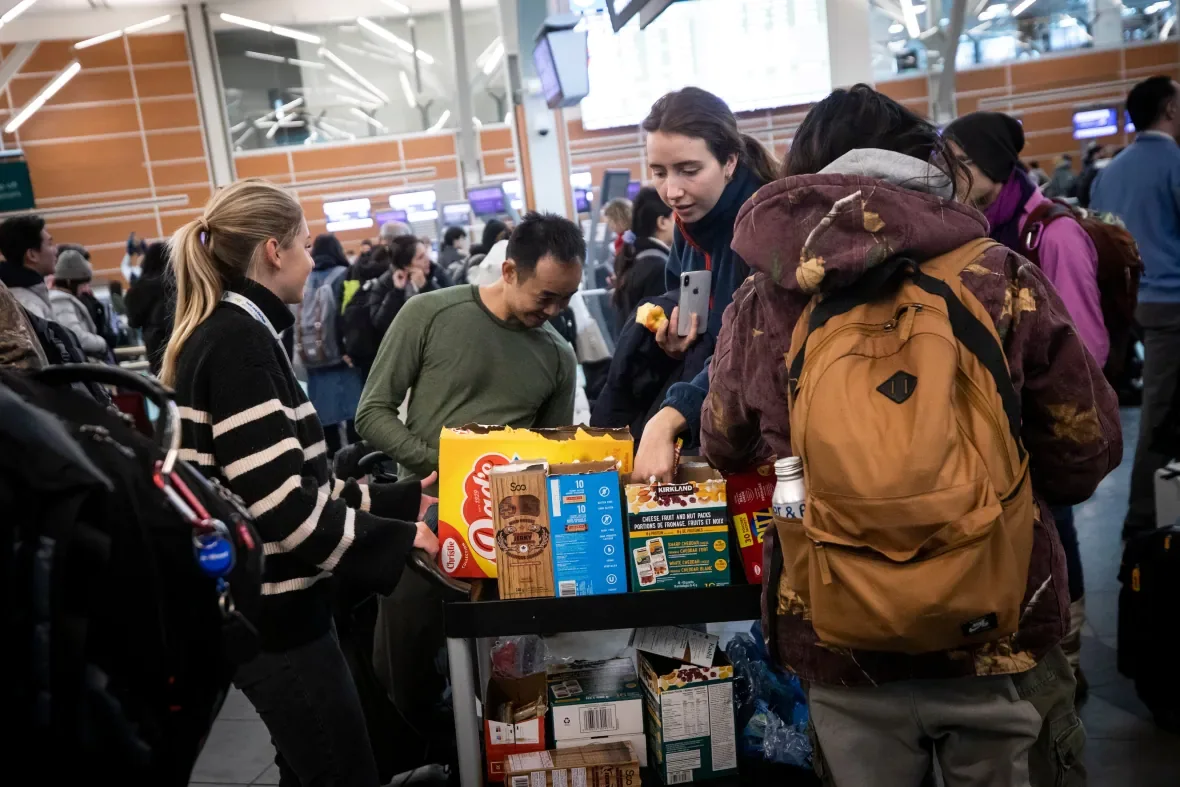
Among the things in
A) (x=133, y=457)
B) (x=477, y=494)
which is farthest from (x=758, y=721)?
(x=133, y=457)

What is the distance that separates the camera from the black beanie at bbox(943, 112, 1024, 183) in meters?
3.17

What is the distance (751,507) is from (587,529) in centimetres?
32

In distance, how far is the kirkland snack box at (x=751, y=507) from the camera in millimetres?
1909

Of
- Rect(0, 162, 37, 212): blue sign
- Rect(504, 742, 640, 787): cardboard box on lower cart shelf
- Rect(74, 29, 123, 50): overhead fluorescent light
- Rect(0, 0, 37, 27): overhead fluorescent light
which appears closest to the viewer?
Rect(504, 742, 640, 787): cardboard box on lower cart shelf

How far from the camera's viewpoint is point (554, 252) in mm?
2752

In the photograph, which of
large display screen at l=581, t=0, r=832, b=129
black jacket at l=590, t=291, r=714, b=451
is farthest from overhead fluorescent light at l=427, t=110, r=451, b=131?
black jacket at l=590, t=291, r=714, b=451

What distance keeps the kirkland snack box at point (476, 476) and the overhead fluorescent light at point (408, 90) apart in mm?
21713

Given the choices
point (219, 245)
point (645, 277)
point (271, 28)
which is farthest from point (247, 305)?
point (271, 28)

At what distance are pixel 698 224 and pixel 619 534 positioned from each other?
33.2 inches

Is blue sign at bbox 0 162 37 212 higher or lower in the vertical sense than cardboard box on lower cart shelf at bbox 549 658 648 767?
higher

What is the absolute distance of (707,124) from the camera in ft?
7.61

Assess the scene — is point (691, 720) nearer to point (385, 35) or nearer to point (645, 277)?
point (645, 277)

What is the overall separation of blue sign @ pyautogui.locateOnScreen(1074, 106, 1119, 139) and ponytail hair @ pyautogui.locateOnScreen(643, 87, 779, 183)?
21952 mm

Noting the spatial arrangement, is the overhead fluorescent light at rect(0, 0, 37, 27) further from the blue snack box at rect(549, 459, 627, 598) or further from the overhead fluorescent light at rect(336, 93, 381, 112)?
the blue snack box at rect(549, 459, 627, 598)
